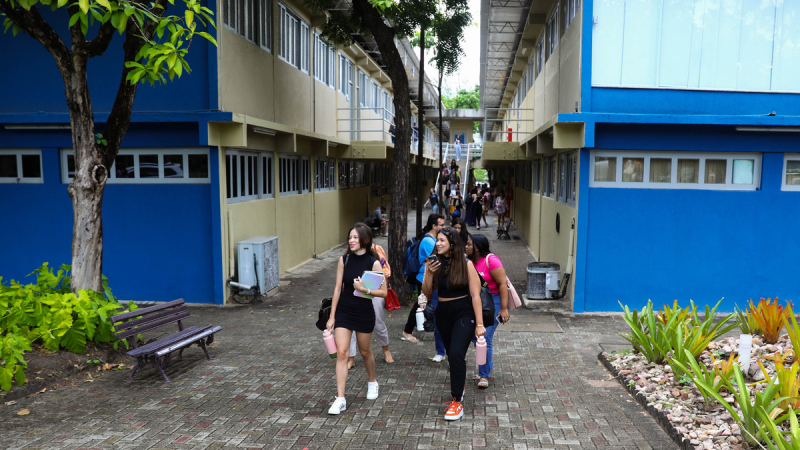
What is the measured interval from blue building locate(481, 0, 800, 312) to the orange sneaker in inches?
202

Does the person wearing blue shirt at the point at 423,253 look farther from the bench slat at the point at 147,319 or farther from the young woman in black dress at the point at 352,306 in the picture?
the bench slat at the point at 147,319

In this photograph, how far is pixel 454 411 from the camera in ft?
18.6

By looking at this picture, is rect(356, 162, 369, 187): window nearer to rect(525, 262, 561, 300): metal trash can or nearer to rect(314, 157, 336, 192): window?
rect(314, 157, 336, 192): window

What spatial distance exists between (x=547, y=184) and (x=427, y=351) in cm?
882

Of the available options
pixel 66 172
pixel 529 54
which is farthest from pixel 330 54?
pixel 66 172

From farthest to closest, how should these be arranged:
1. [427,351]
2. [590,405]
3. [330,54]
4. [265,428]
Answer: [330,54], [427,351], [590,405], [265,428]

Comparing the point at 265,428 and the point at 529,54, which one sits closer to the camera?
the point at 265,428

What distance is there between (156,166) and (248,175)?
1.90 metres

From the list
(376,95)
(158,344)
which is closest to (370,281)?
(158,344)

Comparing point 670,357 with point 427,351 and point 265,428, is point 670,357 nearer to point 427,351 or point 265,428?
point 427,351

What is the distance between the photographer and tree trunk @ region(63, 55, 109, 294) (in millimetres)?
7574

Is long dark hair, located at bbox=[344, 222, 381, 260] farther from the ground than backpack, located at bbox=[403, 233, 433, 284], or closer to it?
farther from the ground

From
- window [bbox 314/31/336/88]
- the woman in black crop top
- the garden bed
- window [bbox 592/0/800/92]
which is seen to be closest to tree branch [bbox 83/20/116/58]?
the woman in black crop top

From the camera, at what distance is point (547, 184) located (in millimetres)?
15648
